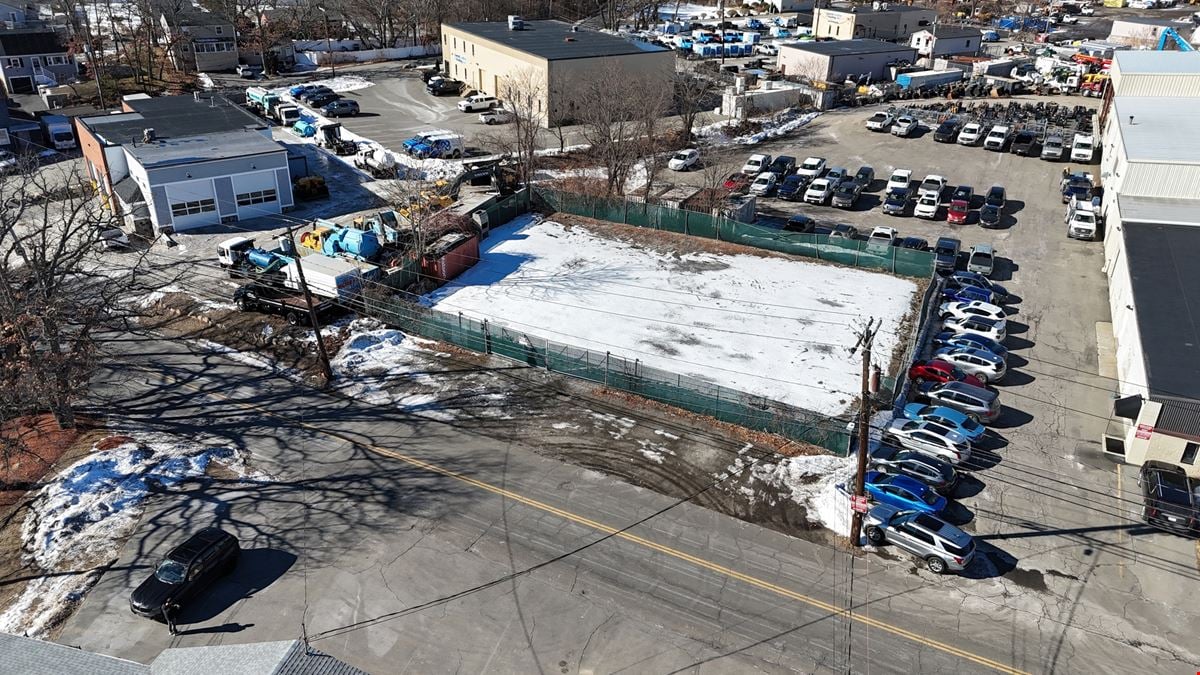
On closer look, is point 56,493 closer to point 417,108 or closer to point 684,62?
point 417,108

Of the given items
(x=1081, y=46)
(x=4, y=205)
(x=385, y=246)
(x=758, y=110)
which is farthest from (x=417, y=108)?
(x=1081, y=46)

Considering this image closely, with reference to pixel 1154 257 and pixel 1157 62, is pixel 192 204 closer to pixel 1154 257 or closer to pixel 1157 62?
pixel 1154 257

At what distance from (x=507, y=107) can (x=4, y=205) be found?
1685 inches

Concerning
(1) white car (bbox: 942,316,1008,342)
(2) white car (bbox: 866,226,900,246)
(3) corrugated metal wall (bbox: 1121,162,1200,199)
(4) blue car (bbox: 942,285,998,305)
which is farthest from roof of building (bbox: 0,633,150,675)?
(3) corrugated metal wall (bbox: 1121,162,1200,199)

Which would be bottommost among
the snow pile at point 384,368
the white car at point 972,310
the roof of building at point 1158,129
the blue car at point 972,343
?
the snow pile at point 384,368

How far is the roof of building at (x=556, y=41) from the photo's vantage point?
67.1m

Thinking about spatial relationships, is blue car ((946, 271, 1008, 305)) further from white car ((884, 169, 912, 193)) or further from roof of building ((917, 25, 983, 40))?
roof of building ((917, 25, 983, 40))

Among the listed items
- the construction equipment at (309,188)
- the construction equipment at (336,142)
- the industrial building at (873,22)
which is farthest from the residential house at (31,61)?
the industrial building at (873,22)

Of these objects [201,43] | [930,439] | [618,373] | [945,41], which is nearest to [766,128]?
[945,41]

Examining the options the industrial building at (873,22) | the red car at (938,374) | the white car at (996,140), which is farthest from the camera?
the industrial building at (873,22)

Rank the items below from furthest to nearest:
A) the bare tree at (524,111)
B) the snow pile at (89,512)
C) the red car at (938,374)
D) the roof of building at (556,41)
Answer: the roof of building at (556,41) → the bare tree at (524,111) → the red car at (938,374) → the snow pile at (89,512)

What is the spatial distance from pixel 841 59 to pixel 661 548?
219 feet

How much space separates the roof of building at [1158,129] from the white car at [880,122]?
50.6 feet

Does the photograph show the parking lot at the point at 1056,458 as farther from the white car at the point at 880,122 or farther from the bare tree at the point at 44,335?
the bare tree at the point at 44,335
